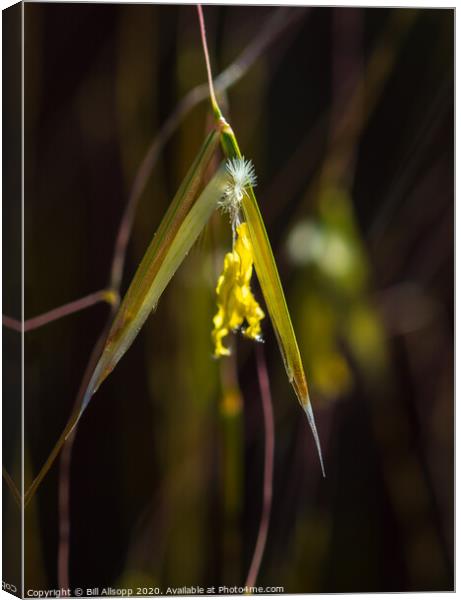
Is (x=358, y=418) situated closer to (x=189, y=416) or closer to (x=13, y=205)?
(x=189, y=416)

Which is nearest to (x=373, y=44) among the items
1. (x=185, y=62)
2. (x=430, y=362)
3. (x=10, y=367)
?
(x=185, y=62)

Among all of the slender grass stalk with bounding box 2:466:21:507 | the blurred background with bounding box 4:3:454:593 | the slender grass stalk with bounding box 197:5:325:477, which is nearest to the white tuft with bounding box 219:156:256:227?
the slender grass stalk with bounding box 197:5:325:477

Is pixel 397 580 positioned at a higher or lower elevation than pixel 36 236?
lower

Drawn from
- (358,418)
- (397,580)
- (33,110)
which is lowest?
(397,580)

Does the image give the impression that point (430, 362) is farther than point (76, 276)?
Yes

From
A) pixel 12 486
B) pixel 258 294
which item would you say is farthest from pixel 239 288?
pixel 12 486

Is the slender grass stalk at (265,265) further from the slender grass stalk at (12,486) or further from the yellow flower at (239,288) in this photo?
the slender grass stalk at (12,486)
